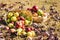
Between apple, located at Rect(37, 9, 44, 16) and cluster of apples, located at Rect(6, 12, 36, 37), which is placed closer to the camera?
cluster of apples, located at Rect(6, 12, 36, 37)

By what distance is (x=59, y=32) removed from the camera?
554cm

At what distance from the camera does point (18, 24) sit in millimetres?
5406

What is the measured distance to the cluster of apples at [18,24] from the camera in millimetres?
5311

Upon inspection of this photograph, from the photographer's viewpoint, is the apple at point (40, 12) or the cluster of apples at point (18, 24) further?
the apple at point (40, 12)

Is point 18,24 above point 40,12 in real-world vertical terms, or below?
below

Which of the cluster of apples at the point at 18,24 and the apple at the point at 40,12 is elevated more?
the apple at the point at 40,12

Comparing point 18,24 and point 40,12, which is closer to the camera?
point 18,24

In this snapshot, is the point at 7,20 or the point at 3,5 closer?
the point at 7,20

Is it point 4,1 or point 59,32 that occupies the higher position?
point 4,1

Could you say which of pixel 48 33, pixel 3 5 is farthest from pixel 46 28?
pixel 3 5

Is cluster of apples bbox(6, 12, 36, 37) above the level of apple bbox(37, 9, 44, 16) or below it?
below

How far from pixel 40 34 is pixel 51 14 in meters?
1.11

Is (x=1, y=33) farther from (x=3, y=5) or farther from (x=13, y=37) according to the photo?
(x=3, y=5)

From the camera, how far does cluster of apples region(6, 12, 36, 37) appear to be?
531 centimetres
